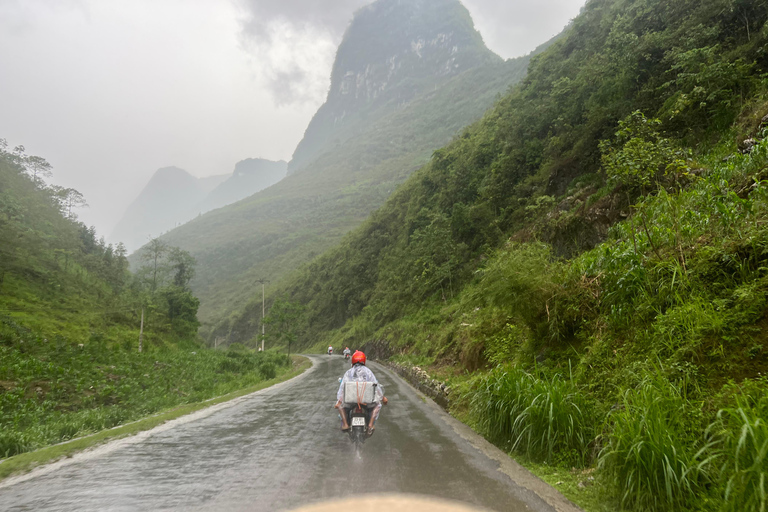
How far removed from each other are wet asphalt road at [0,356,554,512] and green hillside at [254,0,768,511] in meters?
1.07

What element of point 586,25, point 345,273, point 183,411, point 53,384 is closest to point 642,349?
point 183,411

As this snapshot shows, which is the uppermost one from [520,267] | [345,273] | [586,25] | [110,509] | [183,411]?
[586,25]

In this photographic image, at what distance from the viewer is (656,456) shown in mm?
3617

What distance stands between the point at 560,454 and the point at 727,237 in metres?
3.87

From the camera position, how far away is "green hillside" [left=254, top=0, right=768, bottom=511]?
373 centimetres

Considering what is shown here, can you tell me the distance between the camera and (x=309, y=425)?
26.4 feet

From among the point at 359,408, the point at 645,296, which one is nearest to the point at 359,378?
the point at 359,408

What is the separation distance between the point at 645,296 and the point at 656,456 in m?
3.14

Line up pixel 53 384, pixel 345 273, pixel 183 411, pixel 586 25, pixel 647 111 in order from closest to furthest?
pixel 183 411, pixel 53 384, pixel 647 111, pixel 586 25, pixel 345 273

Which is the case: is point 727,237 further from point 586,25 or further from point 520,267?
point 586,25

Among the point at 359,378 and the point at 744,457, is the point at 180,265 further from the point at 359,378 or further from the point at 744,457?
the point at 744,457

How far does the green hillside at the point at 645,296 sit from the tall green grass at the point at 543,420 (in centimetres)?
3

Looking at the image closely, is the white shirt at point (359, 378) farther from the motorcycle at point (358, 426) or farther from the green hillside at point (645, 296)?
the green hillside at point (645, 296)

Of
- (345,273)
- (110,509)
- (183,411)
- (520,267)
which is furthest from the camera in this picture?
(345,273)
